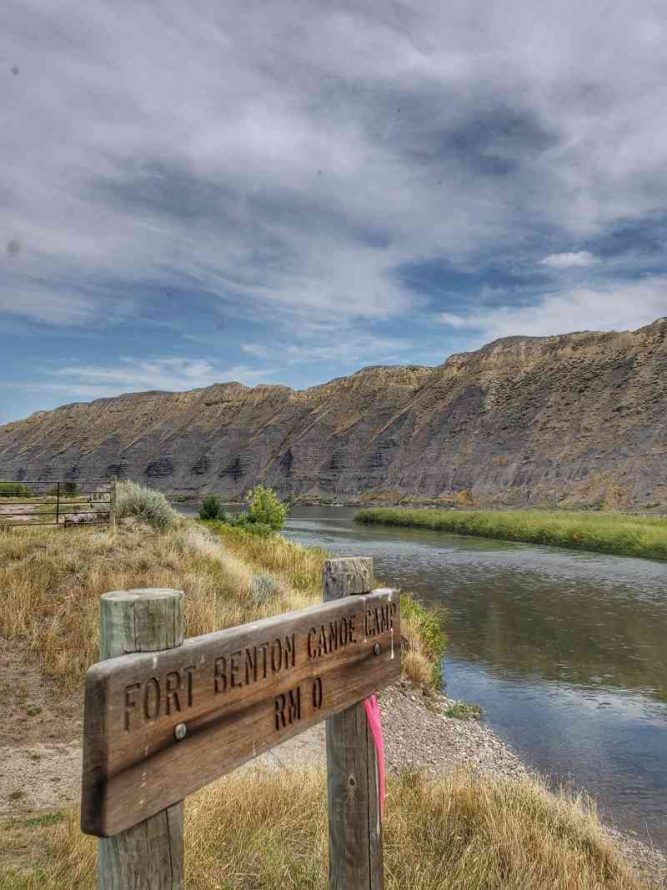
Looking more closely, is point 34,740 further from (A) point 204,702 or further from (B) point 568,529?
(B) point 568,529

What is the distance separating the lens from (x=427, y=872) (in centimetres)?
412

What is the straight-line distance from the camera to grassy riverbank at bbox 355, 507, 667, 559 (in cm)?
3284

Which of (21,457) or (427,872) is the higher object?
(21,457)

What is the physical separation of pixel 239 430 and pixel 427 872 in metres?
125

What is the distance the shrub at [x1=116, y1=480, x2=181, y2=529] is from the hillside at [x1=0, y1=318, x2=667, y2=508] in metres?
44.3

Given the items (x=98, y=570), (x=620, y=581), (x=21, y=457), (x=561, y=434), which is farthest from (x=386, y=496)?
(x=21, y=457)

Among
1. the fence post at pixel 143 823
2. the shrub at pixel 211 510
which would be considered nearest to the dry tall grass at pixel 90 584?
the fence post at pixel 143 823

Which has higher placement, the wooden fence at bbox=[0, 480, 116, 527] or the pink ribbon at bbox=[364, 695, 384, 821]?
the wooden fence at bbox=[0, 480, 116, 527]

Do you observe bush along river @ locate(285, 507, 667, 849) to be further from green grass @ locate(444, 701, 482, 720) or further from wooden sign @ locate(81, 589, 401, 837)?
wooden sign @ locate(81, 589, 401, 837)

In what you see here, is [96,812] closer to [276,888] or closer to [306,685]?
[306,685]

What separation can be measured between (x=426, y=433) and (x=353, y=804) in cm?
8672

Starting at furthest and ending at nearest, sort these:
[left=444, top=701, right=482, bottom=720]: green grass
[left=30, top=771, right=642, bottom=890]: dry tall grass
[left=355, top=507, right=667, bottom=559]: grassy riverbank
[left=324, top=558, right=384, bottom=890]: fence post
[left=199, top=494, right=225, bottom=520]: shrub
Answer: [left=355, top=507, right=667, bottom=559]: grassy riverbank < [left=199, top=494, right=225, bottom=520]: shrub < [left=444, top=701, right=482, bottom=720]: green grass < [left=30, top=771, right=642, bottom=890]: dry tall grass < [left=324, top=558, right=384, bottom=890]: fence post

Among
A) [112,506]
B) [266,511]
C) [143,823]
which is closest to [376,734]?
[143,823]

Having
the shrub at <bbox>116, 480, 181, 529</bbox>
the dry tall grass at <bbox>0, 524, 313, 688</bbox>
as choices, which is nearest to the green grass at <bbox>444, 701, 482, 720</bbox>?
the dry tall grass at <bbox>0, 524, 313, 688</bbox>
